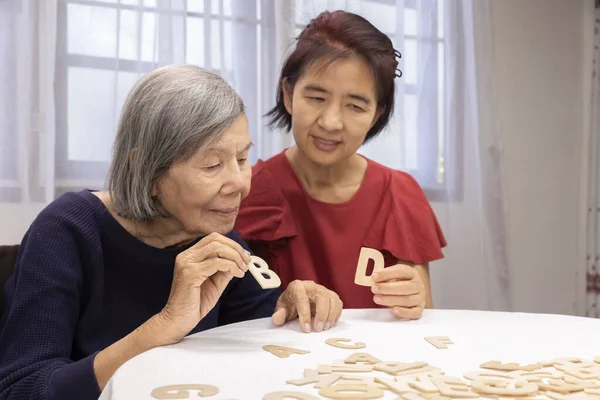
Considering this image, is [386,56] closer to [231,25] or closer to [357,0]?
[231,25]

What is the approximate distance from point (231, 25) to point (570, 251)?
7.80 ft

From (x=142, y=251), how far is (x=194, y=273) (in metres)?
0.29

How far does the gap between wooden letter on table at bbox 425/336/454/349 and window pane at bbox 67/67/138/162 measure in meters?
1.76

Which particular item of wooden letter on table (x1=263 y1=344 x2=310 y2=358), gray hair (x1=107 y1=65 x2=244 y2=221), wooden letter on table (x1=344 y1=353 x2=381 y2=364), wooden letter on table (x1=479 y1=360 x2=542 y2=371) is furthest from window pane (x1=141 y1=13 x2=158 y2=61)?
wooden letter on table (x1=479 y1=360 x2=542 y2=371)

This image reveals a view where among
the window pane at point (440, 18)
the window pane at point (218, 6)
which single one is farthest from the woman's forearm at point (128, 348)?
the window pane at point (440, 18)

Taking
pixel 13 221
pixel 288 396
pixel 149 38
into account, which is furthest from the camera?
pixel 149 38

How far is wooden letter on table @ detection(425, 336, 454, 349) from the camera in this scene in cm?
123

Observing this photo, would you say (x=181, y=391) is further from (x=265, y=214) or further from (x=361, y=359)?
(x=265, y=214)

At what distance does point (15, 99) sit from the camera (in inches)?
98.5

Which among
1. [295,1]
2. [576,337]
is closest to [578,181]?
[295,1]

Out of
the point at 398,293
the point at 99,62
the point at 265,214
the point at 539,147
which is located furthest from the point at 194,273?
the point at 539,147

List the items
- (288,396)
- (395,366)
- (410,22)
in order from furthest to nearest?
(410,22) < (395,366) < (288,396)

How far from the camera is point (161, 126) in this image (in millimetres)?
1342

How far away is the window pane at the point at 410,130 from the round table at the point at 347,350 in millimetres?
1940
